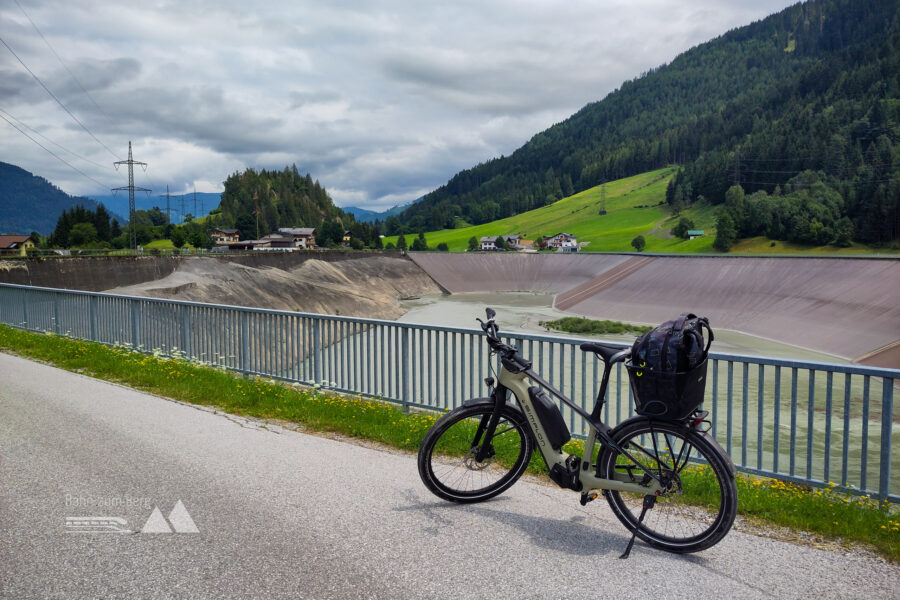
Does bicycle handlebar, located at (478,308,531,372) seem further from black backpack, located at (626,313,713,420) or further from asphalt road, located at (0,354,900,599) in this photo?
asphalt road, located at (0,354,900,599)

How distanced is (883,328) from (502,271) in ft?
225

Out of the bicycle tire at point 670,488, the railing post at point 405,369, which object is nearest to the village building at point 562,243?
the railing post at point 405,369

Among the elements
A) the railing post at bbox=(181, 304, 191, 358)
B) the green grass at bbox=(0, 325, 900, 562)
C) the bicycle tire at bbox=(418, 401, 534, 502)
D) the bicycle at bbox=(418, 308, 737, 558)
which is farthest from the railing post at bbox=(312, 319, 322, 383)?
the bicycle tire at bbox=(418, 401, 534, 502)

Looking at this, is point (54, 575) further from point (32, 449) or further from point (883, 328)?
point (883, 328)

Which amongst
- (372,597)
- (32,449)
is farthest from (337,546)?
(32,449)

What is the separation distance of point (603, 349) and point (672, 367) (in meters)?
0.77

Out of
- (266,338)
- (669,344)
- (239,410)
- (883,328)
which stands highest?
(669,344)

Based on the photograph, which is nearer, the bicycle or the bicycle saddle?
the bicycle

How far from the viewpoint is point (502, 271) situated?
10225 cm

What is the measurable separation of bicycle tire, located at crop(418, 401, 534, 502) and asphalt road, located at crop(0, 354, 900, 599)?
157 millimetres

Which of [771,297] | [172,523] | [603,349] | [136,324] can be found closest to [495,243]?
[771,297]

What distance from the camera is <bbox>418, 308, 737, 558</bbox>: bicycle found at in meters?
4.24

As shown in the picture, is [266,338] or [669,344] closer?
[669,344]

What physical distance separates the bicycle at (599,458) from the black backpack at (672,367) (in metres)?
0.18
